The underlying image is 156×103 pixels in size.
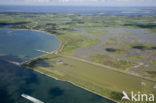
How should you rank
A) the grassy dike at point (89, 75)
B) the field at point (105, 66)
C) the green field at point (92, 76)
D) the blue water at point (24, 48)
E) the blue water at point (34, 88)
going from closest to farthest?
the blue water at point (34, 88)
the grassy dike at point (89, 75)
the green field at point (92, 76)
the field at point (105, 66)
the blue water at point (24, 48)

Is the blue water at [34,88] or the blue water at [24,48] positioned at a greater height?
the blue water at [24,48]

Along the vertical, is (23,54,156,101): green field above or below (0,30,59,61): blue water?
below

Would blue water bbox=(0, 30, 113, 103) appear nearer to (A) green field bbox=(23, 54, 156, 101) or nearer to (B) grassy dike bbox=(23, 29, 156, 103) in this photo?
(B) grassy dike bbox=(23, 29, 156, 103)

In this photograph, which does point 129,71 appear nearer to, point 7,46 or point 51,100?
point 51,100

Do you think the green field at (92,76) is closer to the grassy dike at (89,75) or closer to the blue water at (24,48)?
the grassy dike at (89,75)

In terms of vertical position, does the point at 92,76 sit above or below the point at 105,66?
below

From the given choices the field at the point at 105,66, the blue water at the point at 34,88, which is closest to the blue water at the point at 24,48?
the blue water at the point at 34,88

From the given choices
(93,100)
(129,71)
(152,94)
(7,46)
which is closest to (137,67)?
(129,71)

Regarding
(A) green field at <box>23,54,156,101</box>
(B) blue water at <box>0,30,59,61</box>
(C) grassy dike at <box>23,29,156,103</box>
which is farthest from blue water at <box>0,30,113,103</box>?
(B) blue water at <box>0,30,59,61</box>

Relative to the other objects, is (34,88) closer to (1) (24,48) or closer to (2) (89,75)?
(2) (89,75)

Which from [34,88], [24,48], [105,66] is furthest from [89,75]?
[24,48]
